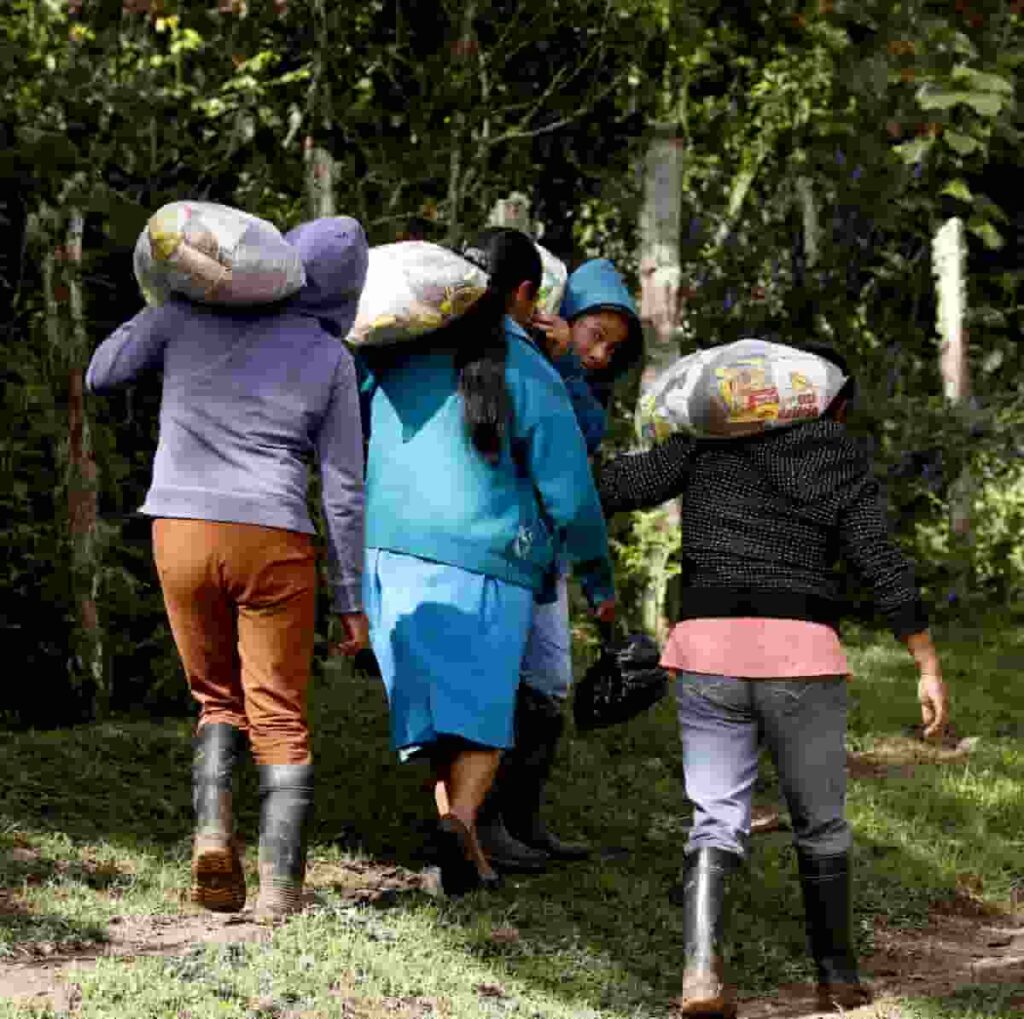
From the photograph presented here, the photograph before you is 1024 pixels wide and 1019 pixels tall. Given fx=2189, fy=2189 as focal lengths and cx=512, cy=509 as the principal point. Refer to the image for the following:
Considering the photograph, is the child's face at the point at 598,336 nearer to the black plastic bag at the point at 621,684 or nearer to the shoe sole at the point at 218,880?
the black plastic bag at the point at 621,684

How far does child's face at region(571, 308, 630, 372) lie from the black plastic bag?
99cm

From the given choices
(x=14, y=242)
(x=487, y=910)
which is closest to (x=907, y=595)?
(x=487, y=910)

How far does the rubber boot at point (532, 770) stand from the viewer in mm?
6469

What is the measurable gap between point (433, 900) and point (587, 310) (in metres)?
1.80

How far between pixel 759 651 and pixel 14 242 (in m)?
5.81

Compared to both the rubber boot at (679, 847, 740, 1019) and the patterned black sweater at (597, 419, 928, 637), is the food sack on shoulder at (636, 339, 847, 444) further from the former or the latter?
the rubber boot at (679, 847, 740, 1019)

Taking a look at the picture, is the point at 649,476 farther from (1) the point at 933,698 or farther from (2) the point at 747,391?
(1) the point at 933,698

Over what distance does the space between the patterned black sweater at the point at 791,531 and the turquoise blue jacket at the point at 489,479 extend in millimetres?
777

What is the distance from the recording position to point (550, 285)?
6.45 meters

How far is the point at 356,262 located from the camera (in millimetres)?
5516

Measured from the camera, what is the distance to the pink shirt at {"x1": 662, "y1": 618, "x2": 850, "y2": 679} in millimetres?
4996

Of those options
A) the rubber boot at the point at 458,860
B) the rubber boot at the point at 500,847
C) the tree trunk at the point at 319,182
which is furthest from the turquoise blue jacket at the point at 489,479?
the tree trunk at the point at 319,182

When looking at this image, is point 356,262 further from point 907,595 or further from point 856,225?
point 856,225

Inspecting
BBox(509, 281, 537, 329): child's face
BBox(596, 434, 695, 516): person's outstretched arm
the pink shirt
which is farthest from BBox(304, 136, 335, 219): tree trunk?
the pink shirt
